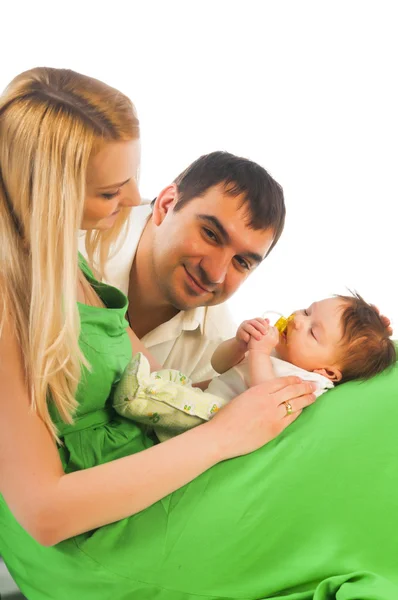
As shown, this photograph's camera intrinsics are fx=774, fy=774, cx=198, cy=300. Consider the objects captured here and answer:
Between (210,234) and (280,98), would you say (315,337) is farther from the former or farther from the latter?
(280,98)

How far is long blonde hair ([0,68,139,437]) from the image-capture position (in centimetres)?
134

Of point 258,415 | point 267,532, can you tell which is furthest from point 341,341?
point 267,532

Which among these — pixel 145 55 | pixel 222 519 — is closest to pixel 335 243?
pixel 145 55

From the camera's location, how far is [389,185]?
3.69 m

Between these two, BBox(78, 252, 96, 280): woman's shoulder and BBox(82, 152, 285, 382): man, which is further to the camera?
BBox(82, 152, 285, 382): man

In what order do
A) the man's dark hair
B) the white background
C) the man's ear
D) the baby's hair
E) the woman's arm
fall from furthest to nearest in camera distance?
the white background → the man's ear → the man's dark hair → the baby's hair → the woman's arm

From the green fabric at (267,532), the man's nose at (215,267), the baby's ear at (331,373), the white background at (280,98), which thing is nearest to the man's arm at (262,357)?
the baby's ear at (331,373)

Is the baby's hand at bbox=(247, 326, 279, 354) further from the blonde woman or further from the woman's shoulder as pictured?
the woman's shoulder

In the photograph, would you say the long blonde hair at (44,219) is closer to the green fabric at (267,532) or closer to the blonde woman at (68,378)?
the blonde woman at (68,378)

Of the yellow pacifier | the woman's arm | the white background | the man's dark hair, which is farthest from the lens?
the white background

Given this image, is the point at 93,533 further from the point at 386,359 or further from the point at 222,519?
the point at 386,359

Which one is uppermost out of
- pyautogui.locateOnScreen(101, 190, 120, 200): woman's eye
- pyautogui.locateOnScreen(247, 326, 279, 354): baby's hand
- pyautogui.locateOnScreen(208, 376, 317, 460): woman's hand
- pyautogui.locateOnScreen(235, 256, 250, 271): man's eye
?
pyautogui.locateOnScreen(101, 190, 120, 200): woman's eye

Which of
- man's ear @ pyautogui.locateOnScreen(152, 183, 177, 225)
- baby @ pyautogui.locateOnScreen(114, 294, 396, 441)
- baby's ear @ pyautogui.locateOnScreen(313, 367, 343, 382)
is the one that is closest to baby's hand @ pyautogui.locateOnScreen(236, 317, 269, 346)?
baby @ pyautogui.locateOnScreen(114, 294, 396, 441)

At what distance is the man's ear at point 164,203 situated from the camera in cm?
222
